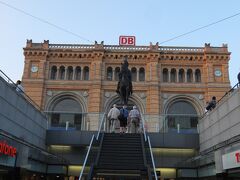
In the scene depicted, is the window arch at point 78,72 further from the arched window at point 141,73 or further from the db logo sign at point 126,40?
the arched window at point 141,73

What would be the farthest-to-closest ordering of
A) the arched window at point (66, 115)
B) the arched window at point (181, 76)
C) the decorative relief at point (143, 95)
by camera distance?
the arched window at point (181, 76), the decorative relief at point (143, 95), the arched window at point (66, 115)

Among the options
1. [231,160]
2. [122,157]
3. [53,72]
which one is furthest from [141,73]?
[231,160]

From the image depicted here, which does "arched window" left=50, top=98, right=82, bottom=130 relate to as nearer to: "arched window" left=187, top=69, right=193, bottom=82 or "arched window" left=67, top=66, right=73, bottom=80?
"arched window" left=67, top=66, right=73, bottom=80

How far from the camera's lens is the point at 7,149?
14.5 m

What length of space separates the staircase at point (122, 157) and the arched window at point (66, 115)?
10377mm

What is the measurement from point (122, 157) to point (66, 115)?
1808 cm

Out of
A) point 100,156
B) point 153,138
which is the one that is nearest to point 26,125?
point 100,156

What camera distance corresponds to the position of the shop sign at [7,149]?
45.5 ft

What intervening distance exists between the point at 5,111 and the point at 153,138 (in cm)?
1255

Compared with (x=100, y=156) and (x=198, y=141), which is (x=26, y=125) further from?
(x=198, y=141)

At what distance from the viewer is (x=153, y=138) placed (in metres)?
25.4

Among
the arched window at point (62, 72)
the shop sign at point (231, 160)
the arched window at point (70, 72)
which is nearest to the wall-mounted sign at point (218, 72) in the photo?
the arched window at point (70, 72)

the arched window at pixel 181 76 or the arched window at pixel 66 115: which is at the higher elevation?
the arched window at pixel 181 76

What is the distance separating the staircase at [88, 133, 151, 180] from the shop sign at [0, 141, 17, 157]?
3.85m
